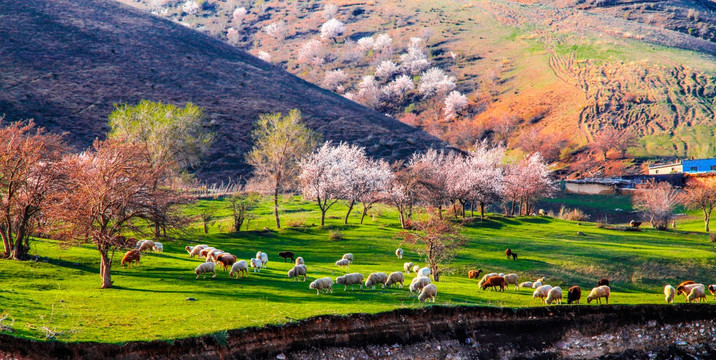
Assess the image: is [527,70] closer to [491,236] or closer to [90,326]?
[491,236]

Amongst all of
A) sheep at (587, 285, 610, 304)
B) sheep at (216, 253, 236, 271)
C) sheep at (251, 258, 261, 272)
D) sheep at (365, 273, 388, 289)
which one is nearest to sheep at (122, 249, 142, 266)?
sheep at (216, 253, 236, 271)

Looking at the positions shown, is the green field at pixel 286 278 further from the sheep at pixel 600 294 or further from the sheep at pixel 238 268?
the sheep at pixel 600 294

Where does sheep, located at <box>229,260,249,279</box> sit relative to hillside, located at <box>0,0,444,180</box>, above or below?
below

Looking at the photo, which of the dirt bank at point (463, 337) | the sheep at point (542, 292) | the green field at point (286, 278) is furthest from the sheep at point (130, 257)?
the sheep at point (542, 292)

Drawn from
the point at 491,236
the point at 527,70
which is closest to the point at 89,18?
the point at 491,236

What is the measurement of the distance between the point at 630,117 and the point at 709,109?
17565 millimetres

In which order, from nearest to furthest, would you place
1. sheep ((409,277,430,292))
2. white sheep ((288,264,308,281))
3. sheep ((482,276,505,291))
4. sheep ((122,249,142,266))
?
sheep ((409,277,430,292)), white sheep ((288,264,308,281)), sheep ((122,249,142,266)), sheep ((482,276,505,291))

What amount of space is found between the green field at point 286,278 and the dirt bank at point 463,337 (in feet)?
1.66

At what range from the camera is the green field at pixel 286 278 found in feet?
71.8

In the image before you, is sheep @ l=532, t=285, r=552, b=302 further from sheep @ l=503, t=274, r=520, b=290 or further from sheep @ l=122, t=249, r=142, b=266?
sheep @ l=122, t=249, r=142, b=266

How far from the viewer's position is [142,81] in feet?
355

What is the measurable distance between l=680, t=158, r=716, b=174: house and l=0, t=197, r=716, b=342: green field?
50.5 metres

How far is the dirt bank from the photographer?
20953 millimetres

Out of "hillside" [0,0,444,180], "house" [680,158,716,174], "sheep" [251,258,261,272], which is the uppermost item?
"hillside" [0,0,444,180]
